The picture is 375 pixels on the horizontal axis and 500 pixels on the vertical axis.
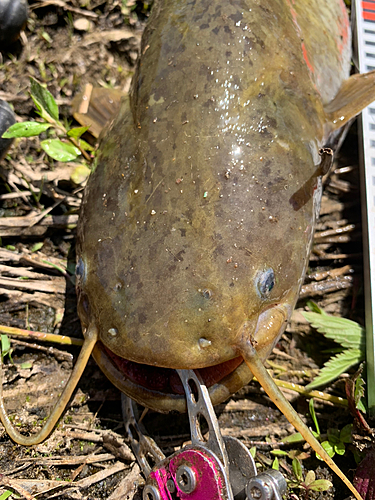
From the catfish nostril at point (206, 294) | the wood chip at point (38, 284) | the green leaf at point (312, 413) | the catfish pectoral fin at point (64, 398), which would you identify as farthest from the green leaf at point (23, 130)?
the green leaf at point (312, 413)

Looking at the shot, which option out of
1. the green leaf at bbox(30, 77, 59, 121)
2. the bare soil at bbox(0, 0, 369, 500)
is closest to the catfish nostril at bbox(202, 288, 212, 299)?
the bare soil at bbox(0, 0, 369, 500)

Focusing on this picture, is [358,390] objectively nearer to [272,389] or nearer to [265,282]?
[272,389]

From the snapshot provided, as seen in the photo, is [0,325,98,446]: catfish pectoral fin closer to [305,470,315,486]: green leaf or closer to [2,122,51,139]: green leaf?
[305,470,315,486]: green leaf

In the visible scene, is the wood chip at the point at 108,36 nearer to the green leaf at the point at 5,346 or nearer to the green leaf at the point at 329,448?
the green leaf at the point at 5,346

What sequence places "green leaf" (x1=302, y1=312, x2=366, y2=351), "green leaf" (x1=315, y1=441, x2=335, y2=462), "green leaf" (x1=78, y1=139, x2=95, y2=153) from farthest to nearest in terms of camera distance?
1. "green leaf" (x1=78, y1=139, x2=95, y2=153)
2. "green leaf" (x1=302, y1=312, x2=366, y2=351)
3. "green leaf" (x1=315, y1=441, x2=335, y2=462)

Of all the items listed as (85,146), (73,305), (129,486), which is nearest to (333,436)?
(129,486)
